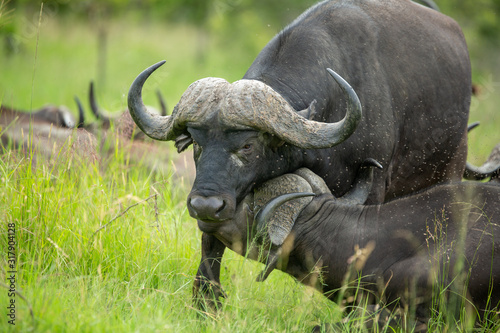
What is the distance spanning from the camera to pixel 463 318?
13.7 ft

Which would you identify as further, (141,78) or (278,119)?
(141,78)

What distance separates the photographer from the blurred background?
52.1 ft

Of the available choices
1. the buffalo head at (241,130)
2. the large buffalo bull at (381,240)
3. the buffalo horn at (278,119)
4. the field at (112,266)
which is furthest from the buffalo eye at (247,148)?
the field at (112,266)

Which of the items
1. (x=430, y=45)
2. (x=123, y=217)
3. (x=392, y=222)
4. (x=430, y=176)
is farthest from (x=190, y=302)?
(x=430, y=45)

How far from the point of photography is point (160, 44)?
1208 inches

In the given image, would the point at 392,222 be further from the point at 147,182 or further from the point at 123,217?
the point at 147,182

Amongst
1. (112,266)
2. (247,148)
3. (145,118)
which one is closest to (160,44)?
(145,118)

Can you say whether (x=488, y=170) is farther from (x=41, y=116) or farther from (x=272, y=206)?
(x=41, y=116)

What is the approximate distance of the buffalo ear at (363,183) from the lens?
4.83m

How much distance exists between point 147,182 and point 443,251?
3.26 metres

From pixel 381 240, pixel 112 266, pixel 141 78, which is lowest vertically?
pixel 112 266

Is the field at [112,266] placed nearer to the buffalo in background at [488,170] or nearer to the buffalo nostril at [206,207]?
the buffalo nostril at [206,207]

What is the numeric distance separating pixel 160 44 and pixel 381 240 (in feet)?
90.8

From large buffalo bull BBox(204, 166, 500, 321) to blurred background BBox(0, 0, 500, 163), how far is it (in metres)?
3.94
